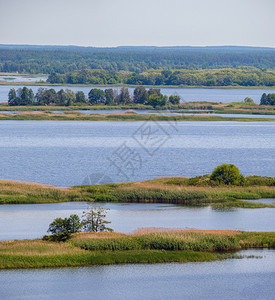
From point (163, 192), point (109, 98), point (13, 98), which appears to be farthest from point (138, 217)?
point (109, 98)

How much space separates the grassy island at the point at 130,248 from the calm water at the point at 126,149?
69.9ft

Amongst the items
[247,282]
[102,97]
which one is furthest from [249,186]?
[102,97]

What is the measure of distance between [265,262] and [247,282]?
9.37 ft

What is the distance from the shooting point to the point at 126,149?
88.8 metres

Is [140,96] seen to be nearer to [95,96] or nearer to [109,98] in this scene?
[109,98]

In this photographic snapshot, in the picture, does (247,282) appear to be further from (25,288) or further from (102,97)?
(102,97)

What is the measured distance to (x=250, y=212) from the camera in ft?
153

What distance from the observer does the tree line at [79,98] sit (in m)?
133

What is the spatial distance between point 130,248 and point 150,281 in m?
3.79

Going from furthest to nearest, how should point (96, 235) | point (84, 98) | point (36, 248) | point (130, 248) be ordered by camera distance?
point (84, 98)
point (96, 235)
point (130, 248)
point (36, 248)

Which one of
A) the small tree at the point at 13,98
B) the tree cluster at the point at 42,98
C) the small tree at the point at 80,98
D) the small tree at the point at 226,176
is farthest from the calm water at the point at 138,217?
the small tree at the point at 80,98

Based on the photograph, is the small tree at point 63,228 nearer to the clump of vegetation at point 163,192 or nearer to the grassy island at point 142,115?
the clump of vegetation at point 163,192

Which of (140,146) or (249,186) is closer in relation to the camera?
(249,186)

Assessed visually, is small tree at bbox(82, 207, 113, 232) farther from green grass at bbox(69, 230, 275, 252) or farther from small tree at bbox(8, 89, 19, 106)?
small tree at bbox(8, 89, 19, 106)
